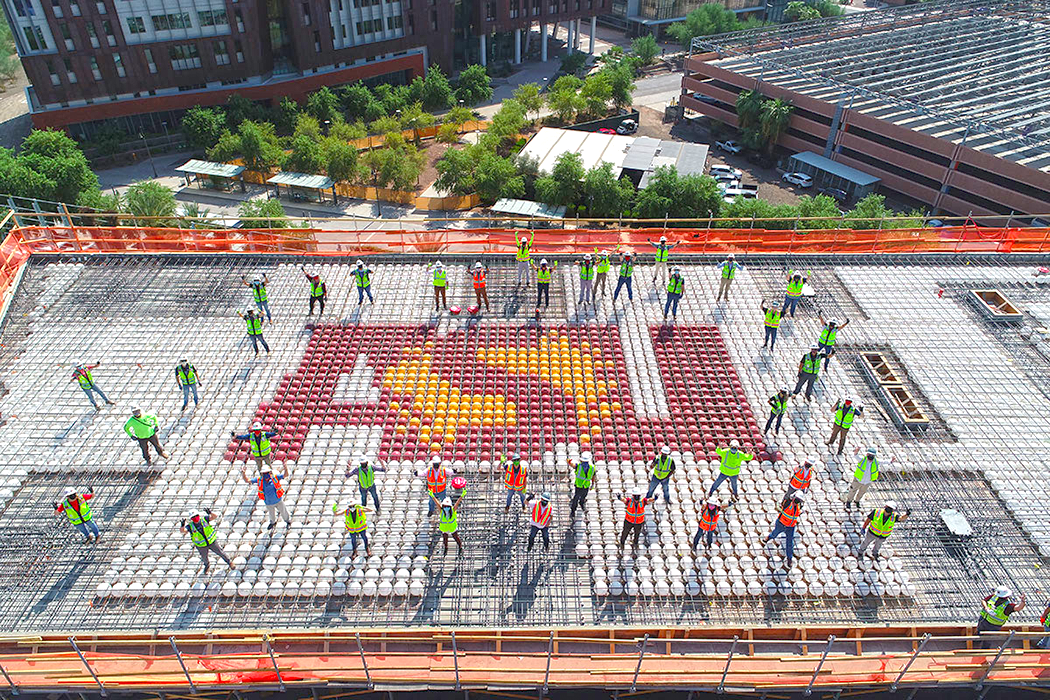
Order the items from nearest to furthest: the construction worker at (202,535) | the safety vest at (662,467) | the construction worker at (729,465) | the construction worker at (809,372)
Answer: the construction worker at (202,535)
the safety vest at (662,467)
the construction worker at (729,465)
the construction worker at (809,372)

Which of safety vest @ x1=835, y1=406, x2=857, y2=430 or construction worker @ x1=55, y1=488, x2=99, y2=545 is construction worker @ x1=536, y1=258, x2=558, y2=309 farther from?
construction worker @ x1=55, y1=488, x2=99, y2=545

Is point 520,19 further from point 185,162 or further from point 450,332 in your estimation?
point 450,332

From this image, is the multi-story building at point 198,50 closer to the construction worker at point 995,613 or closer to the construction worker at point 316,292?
the construction worker at point 316,292

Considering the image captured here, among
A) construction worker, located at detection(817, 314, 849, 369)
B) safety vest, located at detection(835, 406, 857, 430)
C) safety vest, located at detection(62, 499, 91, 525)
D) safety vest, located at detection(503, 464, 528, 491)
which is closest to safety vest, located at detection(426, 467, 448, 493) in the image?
safety vest, located at detection(503, 464, 528, 491)

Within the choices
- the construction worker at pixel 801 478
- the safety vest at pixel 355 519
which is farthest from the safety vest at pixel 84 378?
the construction worker at pixel 801 478

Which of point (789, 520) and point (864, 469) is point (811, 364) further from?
point (789, 520)

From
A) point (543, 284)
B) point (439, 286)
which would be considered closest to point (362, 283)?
point (439, 286)

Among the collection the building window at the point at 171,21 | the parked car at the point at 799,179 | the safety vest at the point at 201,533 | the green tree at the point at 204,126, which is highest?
the building window at the point at 171,21

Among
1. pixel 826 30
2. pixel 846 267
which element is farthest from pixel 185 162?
pixel 826 30
